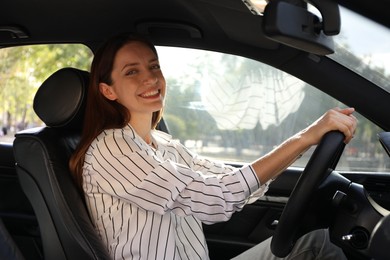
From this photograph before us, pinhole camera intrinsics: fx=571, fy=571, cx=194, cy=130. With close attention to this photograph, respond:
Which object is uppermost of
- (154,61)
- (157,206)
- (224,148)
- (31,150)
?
(154,61)

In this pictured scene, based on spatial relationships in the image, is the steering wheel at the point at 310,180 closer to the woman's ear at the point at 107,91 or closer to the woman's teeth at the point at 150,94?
the woman's teeth at the point at 150,94

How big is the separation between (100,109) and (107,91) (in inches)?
3.2

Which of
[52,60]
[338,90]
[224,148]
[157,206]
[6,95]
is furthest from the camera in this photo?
[6,95]

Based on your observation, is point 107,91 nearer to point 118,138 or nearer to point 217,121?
point 118,138

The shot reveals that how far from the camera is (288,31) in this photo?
1.25 m

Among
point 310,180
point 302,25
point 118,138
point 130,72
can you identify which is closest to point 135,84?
point 130,72

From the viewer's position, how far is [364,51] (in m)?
2.07

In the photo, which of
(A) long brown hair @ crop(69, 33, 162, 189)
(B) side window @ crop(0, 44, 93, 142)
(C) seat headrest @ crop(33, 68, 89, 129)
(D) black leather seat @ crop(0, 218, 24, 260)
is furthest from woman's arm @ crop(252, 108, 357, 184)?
(B) side window @ crop(0, 44, 93, 142)

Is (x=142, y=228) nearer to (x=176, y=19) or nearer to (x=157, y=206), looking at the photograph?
(x=157, y=206)

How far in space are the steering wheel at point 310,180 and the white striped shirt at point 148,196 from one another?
0.23 m

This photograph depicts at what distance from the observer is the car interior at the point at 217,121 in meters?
1.60

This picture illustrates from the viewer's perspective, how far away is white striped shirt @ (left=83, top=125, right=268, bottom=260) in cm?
184

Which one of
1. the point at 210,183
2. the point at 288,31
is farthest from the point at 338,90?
the point at 288,31

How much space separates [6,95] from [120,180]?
85.6 inches
